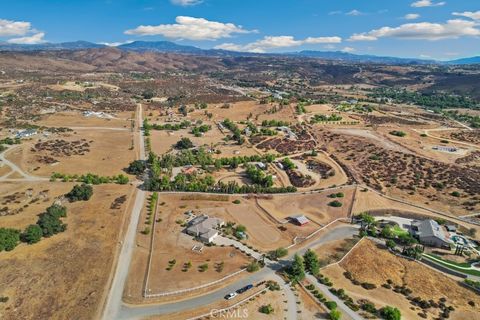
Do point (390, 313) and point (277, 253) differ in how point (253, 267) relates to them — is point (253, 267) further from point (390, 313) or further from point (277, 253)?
point (390, 313)

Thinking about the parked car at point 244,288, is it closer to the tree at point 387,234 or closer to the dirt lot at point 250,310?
the dirt lot at point 250,310

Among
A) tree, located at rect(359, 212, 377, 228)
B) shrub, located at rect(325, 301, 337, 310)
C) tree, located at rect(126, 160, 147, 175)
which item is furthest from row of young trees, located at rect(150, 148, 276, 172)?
shrub, located at rect(325, 301, 337, 310)

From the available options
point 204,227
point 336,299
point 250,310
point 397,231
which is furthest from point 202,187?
point 336,299

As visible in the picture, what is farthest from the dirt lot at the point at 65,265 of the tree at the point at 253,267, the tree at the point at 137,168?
the tree at the point at 253,267

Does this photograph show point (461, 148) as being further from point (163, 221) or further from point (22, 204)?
point (22, 204)

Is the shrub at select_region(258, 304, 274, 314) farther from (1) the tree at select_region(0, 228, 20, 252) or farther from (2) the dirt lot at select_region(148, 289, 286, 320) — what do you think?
(1) the tree at select_region(0, 228, 20, 252)
